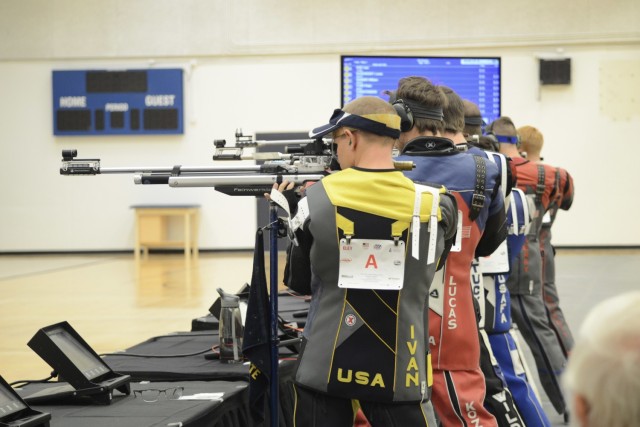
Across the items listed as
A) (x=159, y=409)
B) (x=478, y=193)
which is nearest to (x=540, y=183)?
(x=478, y=193)

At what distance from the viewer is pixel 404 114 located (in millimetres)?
3094

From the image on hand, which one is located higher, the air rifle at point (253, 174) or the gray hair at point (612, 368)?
the air rifle at point (253, 174)

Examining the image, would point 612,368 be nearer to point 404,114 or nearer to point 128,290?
point 404,114

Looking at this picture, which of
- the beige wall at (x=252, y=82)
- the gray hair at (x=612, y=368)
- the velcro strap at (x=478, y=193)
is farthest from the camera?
the beige wall at (x=252, y=82)

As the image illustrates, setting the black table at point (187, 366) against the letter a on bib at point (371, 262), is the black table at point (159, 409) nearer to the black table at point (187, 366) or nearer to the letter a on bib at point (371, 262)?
the black table at point (187, 366)

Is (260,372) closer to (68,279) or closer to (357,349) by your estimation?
(357,349)

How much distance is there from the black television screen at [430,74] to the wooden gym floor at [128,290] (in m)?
1.98

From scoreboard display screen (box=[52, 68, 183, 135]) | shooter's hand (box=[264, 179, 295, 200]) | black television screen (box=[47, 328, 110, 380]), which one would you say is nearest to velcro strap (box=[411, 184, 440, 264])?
shooter's hand (box=[264, 179, 295, 200])

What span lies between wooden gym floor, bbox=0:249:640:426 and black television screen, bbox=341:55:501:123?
6.49ft

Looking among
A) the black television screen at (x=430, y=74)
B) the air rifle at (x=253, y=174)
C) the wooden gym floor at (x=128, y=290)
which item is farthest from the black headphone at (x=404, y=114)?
the black television screen at (x=430, y=74)

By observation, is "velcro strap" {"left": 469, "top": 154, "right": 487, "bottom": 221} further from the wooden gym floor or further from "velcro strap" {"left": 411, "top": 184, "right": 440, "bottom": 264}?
the wooden gym floor

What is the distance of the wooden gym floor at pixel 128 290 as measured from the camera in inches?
308

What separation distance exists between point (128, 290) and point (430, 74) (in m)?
5.63

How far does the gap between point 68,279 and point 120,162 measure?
14.6ft
